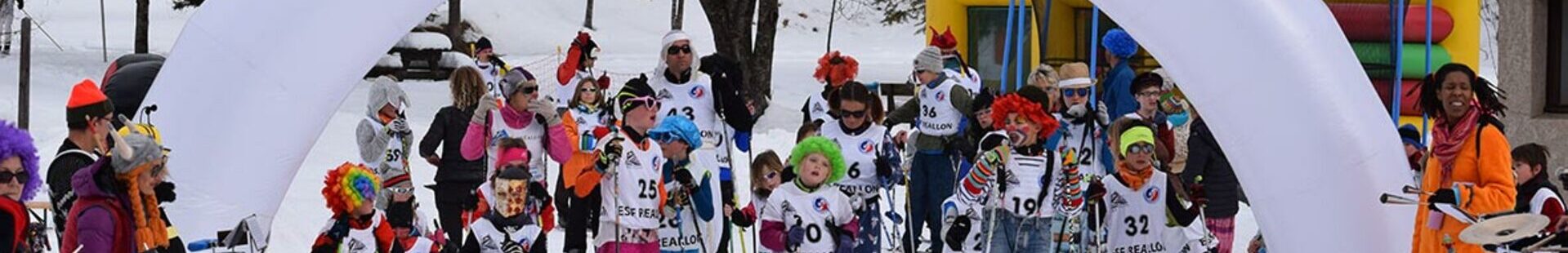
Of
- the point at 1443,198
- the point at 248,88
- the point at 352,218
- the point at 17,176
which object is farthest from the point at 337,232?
the point at 1443,198

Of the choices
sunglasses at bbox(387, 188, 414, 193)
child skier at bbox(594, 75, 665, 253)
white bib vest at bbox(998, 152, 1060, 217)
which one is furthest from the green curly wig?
sunglasses at bbox(387, 188, 414, 193)

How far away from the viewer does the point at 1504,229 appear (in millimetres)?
8242

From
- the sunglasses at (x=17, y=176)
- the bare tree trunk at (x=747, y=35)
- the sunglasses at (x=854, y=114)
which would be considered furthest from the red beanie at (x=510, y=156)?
the bare tree trunk at (x=747, y=35)

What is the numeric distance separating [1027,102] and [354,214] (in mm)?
2638

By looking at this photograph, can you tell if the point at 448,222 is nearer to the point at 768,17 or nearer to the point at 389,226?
the point at 389,226

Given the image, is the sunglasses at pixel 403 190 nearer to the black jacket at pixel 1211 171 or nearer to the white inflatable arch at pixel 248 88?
the white inflatable arch at pixel 248 88

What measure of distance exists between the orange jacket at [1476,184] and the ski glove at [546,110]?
4.17m

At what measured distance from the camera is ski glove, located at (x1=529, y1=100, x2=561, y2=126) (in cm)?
1142

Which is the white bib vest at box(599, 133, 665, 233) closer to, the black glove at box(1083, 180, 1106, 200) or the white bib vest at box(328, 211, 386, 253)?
the white bib vest at box(328, 211, 386, 253)

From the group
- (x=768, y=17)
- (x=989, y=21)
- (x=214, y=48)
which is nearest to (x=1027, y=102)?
(x=214, y=48)

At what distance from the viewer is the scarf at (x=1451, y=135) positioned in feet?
28.0

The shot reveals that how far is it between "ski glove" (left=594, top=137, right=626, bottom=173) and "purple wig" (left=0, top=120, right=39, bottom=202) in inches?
123

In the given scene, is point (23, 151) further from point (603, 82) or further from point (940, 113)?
point (603, 82)

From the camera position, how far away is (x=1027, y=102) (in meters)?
10.2
